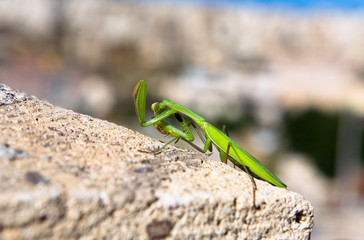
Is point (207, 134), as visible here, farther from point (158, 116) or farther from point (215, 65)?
point (215, 65)

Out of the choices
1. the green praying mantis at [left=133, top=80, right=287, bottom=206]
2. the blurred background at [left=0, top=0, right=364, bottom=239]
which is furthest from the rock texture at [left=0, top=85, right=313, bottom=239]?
the blurred background at [left=0, top=0, right=364, bottom=239]

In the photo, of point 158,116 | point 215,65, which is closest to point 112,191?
point 158,116

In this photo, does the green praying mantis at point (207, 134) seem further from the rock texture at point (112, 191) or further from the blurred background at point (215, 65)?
the blurred background at point (215, 65)

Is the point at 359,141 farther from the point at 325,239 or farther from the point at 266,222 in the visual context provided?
the point at 266,222

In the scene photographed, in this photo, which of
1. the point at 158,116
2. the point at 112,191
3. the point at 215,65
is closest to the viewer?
the point at 112,191

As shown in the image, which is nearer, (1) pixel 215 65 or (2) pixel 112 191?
(2) pixel 112 191

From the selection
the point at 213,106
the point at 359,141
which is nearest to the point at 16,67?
the point at 213,106

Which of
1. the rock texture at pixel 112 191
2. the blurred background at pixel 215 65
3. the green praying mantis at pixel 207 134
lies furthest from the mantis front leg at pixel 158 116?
the blurred background at pixel 215 65
